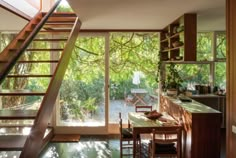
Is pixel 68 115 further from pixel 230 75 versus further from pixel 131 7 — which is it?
pixel 230 75

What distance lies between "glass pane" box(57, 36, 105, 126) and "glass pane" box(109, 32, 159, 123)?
32 cm

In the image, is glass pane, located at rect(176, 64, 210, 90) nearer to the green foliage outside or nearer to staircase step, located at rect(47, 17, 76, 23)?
the green foliage outside

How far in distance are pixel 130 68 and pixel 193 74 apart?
1597 millimetres

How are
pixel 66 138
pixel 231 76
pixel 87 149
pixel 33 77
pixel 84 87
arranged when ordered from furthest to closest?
pixel 84 87 < pixel 66 138 < pixel 87 149 < pixel 33 77 < pixel 231 76

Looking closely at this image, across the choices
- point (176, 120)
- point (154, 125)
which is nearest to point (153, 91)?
point (176, 120)

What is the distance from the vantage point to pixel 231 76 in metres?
2.44

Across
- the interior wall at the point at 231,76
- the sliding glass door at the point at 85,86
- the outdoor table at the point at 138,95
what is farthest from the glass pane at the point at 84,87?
the interior wall at the point at 231,76

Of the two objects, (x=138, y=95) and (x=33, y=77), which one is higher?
(x=33, y=77)

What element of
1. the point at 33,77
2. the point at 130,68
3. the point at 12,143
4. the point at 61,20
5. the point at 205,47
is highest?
the point at 61,20

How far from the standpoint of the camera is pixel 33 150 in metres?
2.62

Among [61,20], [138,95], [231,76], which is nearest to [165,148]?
[231,76]

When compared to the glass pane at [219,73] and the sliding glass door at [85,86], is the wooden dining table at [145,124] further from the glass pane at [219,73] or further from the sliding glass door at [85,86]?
the glass pane at [219,73]

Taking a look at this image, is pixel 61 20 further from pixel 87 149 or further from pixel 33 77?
pixel 87 149

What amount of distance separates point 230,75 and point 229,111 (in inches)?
13.1
